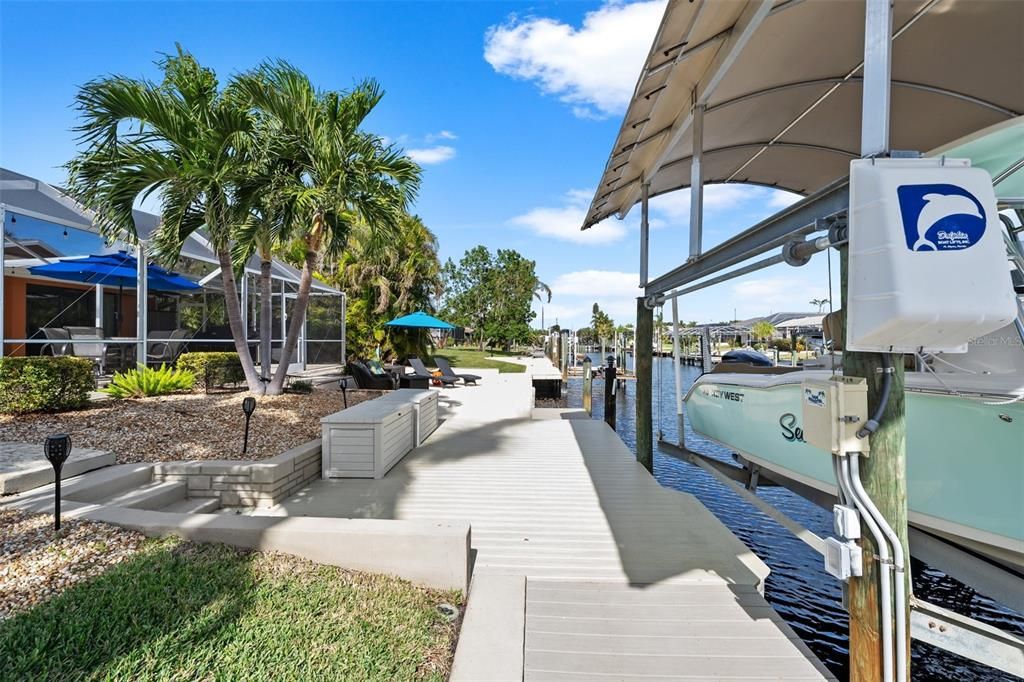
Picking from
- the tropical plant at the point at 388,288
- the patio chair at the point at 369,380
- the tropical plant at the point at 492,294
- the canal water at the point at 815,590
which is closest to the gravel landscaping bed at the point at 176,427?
the patio chair at the point at 369,380

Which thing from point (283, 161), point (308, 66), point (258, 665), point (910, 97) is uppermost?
point (308, 66)

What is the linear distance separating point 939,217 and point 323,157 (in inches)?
269

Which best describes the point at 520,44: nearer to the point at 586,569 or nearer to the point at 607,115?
the point at 607,115

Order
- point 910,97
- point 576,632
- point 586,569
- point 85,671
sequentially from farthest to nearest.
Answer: point 910,97 → point 586,569 → point 576,632 → point 85,671

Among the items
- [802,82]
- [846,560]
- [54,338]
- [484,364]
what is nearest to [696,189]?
[802,82]

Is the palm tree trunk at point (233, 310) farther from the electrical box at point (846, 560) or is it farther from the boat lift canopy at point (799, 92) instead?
the electrical box at point (846, 560)

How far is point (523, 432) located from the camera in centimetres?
789

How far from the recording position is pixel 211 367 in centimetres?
811

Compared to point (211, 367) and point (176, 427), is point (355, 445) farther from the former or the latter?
point (211, 367)

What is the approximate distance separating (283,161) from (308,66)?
1.42 meters

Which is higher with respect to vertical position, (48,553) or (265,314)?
(265,314)

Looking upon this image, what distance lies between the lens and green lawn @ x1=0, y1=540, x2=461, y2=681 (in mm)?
2010

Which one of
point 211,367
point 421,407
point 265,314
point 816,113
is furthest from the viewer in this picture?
point 211,367

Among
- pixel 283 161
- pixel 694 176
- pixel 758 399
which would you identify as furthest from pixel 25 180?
pixel 758 399
